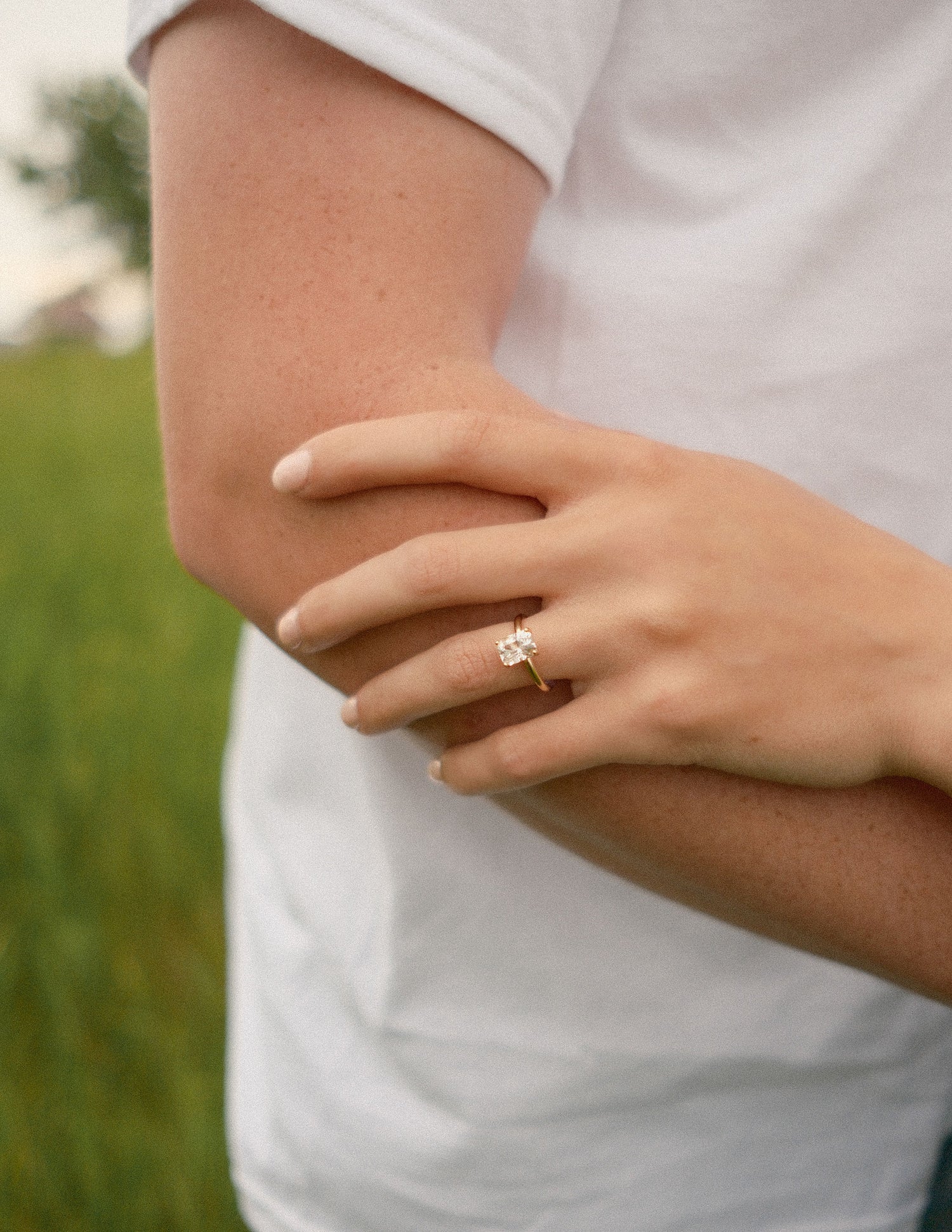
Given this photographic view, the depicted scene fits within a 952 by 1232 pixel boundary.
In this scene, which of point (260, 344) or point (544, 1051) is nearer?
point (260, 344)

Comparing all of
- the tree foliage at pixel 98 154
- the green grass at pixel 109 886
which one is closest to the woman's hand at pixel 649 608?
the green grass at pixel 109 886

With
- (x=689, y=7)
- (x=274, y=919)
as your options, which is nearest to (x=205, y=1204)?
(x=274, y=919)

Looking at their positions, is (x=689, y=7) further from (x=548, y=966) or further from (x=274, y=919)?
(x=274, y=919)

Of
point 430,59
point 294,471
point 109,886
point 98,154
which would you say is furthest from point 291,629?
point 98,154

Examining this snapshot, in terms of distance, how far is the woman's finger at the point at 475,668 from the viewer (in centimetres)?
54

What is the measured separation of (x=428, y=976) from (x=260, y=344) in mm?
560

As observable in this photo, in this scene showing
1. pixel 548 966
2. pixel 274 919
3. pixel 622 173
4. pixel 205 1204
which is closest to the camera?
pixel 622 173

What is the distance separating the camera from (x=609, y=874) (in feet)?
2.68

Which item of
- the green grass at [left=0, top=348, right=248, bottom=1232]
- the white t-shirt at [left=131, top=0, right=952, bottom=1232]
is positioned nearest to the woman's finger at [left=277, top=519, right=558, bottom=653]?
the white t-shirt at [left=131, top=0, right=952, bottom=1232]

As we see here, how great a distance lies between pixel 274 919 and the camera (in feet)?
3.18

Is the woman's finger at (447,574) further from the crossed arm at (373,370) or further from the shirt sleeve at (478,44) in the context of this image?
the shirt sleeve at (478,44)

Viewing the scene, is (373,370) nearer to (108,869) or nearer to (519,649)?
(519,649)

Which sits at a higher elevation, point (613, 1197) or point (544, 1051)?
point (544, 1051)

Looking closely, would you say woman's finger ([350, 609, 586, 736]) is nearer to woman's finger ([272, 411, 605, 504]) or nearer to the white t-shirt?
woman's finger ([272, 411, 605, 504])
